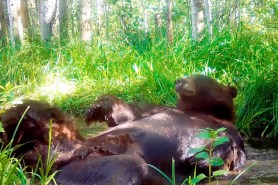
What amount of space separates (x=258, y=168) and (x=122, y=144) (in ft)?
3.07

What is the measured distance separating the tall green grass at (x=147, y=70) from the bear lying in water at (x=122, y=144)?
129cm

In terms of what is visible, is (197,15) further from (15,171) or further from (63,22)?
(15,171)

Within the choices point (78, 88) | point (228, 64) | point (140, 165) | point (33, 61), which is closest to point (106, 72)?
point (78, 88)

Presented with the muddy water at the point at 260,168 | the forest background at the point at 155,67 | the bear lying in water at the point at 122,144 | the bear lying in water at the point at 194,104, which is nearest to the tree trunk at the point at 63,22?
the forest background at the point at 155,67

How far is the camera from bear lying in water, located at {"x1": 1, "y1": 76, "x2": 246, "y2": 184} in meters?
2.51

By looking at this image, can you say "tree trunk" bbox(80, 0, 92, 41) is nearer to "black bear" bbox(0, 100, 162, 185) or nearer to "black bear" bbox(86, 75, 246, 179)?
"black bear" bbox(86, 75, 246, 179)

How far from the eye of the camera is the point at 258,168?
10.1 feet

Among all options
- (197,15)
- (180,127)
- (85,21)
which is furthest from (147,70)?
(85,21)

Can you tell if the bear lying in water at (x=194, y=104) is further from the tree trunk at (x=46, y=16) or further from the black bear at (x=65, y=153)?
the tree trunk at (x=46, y=16)

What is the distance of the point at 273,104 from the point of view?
433cm

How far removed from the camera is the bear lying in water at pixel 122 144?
2.51 metres

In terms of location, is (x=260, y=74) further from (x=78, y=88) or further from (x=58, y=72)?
(x=58, y=72)

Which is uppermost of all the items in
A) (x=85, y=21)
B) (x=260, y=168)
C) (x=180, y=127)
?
(x=180, y=127)

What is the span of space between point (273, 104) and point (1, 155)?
112 inches
